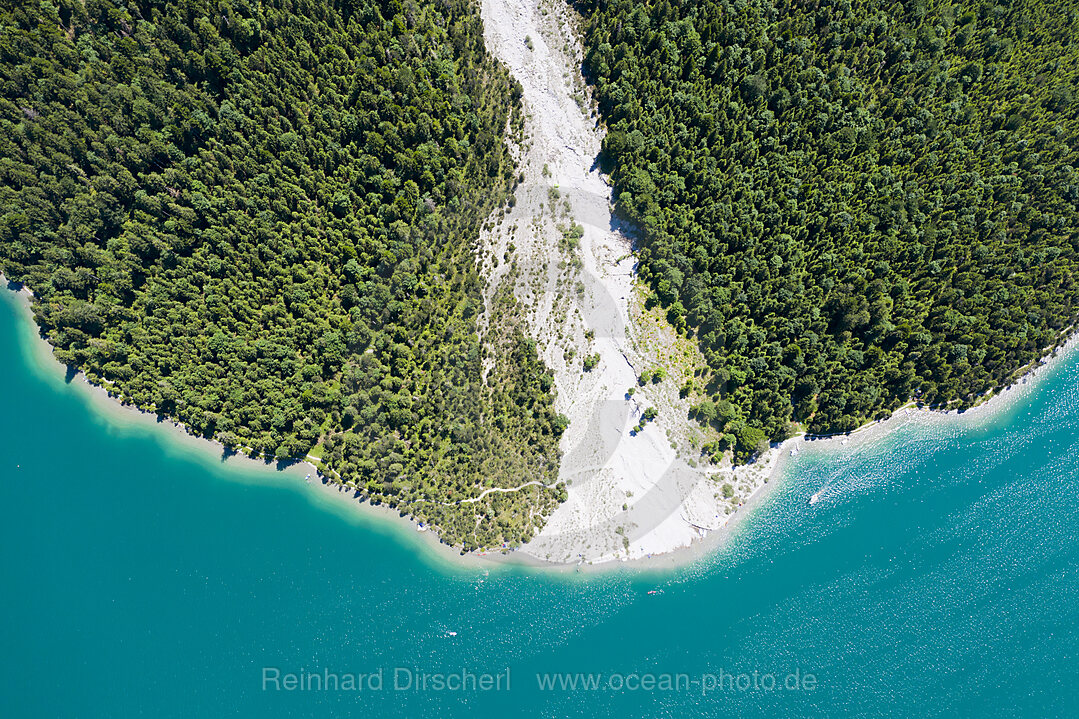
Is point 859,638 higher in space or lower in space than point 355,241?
lower

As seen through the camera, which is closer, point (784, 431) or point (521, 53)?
point (784, 431)

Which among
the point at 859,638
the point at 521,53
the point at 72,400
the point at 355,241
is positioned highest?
the point at 521,53

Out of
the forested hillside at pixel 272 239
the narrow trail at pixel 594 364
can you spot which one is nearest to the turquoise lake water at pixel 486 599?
the narrow trail at pixel 594 364

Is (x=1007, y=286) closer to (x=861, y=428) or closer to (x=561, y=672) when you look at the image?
(x=861, y=428)

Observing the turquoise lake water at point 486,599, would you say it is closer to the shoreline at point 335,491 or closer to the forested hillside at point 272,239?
the shoreline at point 335,491

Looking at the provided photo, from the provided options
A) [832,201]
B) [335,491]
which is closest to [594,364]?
[832,201]

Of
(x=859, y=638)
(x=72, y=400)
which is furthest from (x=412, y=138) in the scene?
(x=859, y=638)
